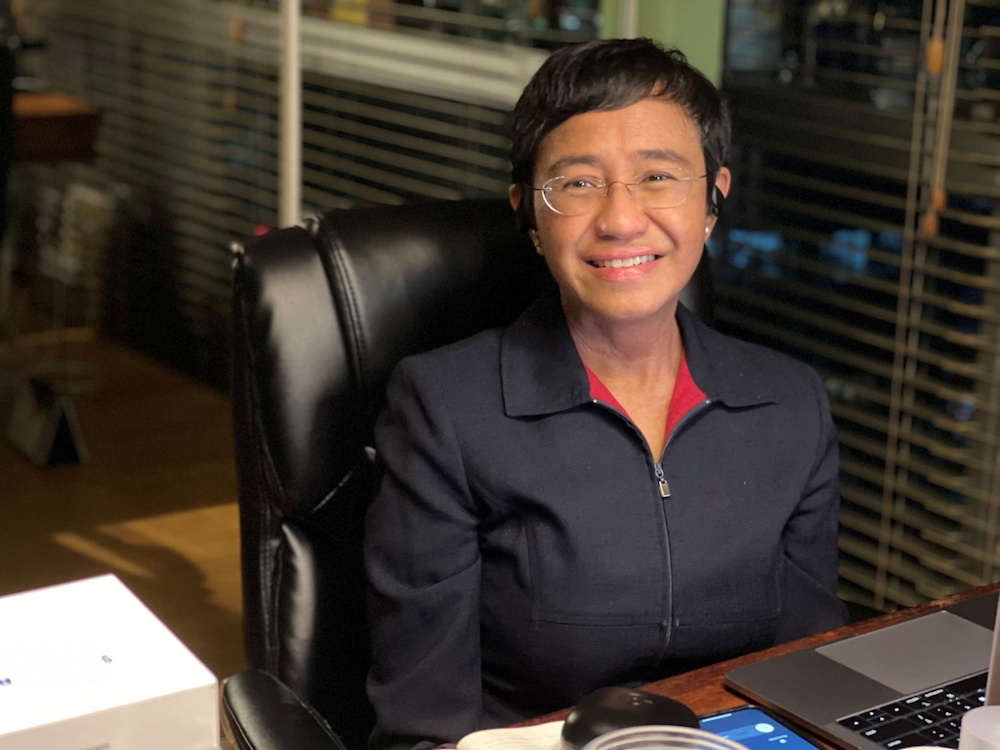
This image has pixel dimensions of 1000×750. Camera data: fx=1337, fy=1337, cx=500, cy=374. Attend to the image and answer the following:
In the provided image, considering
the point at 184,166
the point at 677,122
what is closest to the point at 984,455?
the point at 677,122

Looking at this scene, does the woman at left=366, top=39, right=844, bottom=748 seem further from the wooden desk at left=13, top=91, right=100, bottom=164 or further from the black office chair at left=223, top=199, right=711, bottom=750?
the wooden desk at left=13, top=91, right=100, bottom=164

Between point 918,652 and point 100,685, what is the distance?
77 centimetres

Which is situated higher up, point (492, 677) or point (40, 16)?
point (40, 16)

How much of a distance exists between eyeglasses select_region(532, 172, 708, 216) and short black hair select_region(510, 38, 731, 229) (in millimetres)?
57

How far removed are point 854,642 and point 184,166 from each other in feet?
10.2

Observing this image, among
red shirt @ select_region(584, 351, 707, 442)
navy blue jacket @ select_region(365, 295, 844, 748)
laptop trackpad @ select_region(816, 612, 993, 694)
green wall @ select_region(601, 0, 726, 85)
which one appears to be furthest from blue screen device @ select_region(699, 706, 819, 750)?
green wall @ select_region(601, 0, 726, 85)

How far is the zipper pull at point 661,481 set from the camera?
1.40 meters

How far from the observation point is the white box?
28.1 inches

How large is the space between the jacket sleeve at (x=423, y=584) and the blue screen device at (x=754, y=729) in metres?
0.33

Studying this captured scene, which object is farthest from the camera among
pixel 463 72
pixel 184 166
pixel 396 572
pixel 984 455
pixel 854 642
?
pixel 184 166

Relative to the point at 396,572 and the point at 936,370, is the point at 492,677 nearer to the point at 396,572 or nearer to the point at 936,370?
the point at 396,572

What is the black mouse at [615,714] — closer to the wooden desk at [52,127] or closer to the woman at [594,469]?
the woman at [594,469]

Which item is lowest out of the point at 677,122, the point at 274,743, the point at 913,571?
the point at 913,571

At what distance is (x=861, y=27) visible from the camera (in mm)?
2805
